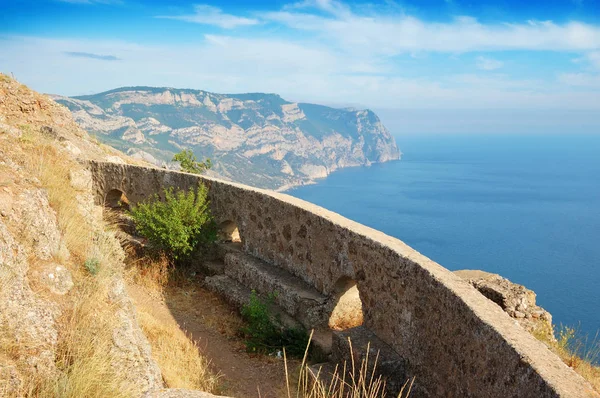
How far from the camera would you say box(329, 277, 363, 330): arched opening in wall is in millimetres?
7184

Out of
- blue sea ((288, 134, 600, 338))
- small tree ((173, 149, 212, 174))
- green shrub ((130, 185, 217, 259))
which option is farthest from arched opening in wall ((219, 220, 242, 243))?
blue sea ((288, 134, 600, 338))

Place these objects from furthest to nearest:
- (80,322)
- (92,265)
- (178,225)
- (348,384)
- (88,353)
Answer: (178,225), (92,265), (348,384), (80,322), (88,353)

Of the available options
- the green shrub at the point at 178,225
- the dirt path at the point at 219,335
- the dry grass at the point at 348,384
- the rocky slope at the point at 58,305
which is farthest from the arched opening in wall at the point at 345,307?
the green shrub at the point at 178,225

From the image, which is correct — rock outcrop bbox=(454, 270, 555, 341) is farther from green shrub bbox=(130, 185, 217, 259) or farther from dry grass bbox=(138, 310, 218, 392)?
green shrub bbox=(130, 185, 217, 259)

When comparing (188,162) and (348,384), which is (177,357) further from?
(188,162)

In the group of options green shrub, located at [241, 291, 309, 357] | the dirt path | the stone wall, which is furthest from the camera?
green shrub, located at [241, 291, 309, 357]

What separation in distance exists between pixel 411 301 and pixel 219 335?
11.7ft

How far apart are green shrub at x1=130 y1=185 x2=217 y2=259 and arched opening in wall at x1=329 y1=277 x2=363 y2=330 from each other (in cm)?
338

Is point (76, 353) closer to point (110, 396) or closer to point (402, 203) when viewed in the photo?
point (110, 396)

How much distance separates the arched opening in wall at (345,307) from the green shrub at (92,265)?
11.7 feet

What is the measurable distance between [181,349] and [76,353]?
2928 mm

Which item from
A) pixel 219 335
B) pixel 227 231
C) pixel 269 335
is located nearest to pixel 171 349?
pixel 219 335

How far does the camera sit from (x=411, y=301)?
5.38m

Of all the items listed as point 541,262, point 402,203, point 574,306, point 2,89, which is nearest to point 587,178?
point 402,203
